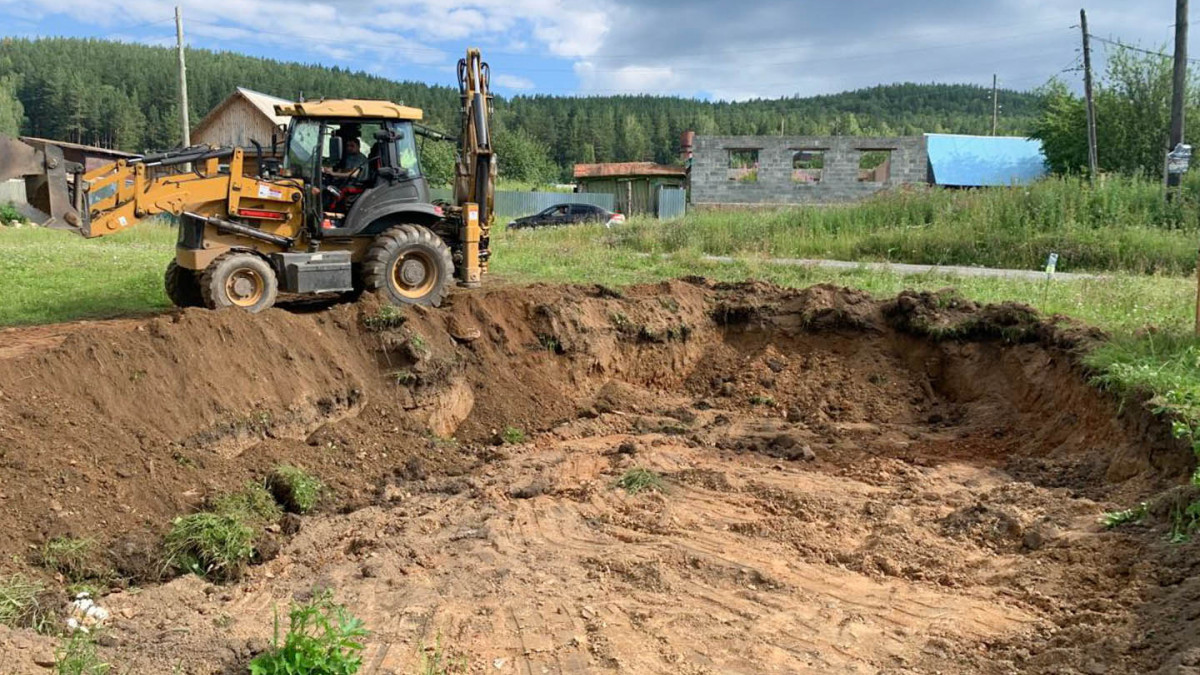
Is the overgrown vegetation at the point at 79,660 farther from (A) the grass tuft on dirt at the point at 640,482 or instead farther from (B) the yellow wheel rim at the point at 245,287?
(B) the yellow wheel rim at the point at 245,287

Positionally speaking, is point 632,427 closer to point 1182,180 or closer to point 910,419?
point 910,419

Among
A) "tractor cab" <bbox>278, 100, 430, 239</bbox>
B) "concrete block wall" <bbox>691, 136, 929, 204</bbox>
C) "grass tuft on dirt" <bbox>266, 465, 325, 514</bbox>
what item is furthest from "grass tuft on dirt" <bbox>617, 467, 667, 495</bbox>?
"concrete block wall" <bbox>691, 136, 929, 204</bbox>

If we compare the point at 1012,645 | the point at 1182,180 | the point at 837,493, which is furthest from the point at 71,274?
the point at 1182,180

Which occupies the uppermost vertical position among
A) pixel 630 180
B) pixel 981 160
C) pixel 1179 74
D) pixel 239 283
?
pixel 1179 74

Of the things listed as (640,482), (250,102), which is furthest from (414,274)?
(250,102)

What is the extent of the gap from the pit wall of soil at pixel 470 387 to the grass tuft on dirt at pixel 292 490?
0.54ft

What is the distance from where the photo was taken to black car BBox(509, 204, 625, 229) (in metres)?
29.0

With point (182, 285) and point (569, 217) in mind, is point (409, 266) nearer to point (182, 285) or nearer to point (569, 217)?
point (182, 285)

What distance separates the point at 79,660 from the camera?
3645mm

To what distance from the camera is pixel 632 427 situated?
29.1ft

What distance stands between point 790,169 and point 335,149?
25.2 m

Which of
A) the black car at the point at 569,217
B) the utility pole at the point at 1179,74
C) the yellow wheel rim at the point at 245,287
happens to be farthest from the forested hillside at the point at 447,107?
the yellow wheel rim at the point at 245,287

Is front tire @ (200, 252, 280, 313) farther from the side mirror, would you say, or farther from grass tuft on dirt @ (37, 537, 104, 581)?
grass tuft on dirt @ (37, 537, 104, 581)

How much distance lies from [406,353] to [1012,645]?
582 cm
